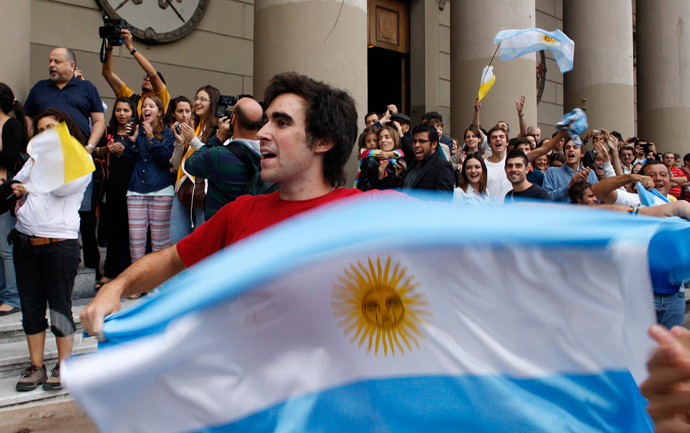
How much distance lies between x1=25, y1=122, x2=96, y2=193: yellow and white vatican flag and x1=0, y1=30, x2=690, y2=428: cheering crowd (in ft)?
1.07

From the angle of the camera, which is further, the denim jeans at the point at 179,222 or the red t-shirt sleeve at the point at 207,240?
the denim jeans at the point at 179,222

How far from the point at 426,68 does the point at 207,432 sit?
11.4m

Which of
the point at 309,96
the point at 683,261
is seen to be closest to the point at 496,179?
the point at 309,96

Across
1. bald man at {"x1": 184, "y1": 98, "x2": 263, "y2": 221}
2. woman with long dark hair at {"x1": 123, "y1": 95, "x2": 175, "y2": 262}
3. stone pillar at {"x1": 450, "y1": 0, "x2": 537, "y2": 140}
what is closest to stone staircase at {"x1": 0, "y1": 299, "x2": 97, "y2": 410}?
woman with long dark hair at {"x1": 123, "y1": 95, "x2": 175, "y2": 262}

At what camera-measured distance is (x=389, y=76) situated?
13.0m

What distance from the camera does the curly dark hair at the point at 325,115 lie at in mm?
2369

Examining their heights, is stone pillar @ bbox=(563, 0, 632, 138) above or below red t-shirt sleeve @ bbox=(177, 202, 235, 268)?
above

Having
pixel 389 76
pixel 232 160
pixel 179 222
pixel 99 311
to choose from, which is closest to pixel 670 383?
pixel 99 311

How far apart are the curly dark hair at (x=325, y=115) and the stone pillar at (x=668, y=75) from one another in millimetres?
13753

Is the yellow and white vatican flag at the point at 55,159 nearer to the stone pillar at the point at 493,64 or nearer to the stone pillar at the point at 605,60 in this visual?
the stone pillar at the point at 493,64

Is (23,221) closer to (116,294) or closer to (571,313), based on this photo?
(116,294)

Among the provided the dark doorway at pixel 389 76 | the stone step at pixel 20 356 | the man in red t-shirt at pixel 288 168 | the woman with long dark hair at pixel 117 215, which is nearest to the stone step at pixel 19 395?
the stone step at pixel 20 356

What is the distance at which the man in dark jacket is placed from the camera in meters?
5.39

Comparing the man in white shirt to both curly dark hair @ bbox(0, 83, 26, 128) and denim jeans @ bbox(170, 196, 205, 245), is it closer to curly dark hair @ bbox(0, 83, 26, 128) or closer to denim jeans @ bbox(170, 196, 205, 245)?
denim jeans @ bbox(170, 196, 205, 245)
